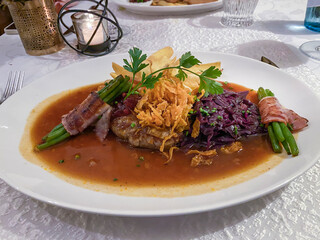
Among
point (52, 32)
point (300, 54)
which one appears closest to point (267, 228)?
point (300, 54)

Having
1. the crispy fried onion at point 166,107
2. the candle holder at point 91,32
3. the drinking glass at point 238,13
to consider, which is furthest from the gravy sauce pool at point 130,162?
the drinking glass at point 238,13

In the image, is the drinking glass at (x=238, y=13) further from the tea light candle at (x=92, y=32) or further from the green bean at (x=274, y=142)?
the green bean at (x=274, y=142)

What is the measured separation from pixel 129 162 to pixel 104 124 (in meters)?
0.53

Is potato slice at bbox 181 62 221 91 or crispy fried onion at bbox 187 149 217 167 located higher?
potato slice at bbox 181 62 221 91

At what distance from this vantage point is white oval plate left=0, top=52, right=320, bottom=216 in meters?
1.70

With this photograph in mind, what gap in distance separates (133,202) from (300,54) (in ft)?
10.9

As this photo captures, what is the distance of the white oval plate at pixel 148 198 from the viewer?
1.70 metres

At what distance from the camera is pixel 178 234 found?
5.78 feet

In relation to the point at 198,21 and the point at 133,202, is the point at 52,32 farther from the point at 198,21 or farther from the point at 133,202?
the point at 133,202

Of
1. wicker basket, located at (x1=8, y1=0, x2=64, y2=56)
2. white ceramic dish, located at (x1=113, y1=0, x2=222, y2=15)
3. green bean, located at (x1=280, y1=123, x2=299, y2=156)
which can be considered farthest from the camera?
white ceramic dish, located at (x1=113, y1=0, x2=222, y2=15)

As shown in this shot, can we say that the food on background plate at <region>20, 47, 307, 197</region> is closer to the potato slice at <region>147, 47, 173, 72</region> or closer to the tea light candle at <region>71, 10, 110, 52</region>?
the potato slice at <region>147, 47, 173, 72</region>

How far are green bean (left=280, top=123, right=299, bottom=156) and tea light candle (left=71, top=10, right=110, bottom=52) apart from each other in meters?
2.96

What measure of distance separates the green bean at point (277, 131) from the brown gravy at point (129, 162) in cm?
14

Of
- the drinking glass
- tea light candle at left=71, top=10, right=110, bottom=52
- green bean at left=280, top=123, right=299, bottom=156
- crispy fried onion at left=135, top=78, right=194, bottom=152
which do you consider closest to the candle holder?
tea light candle at left=71, top=10, right=110, bottom=52
